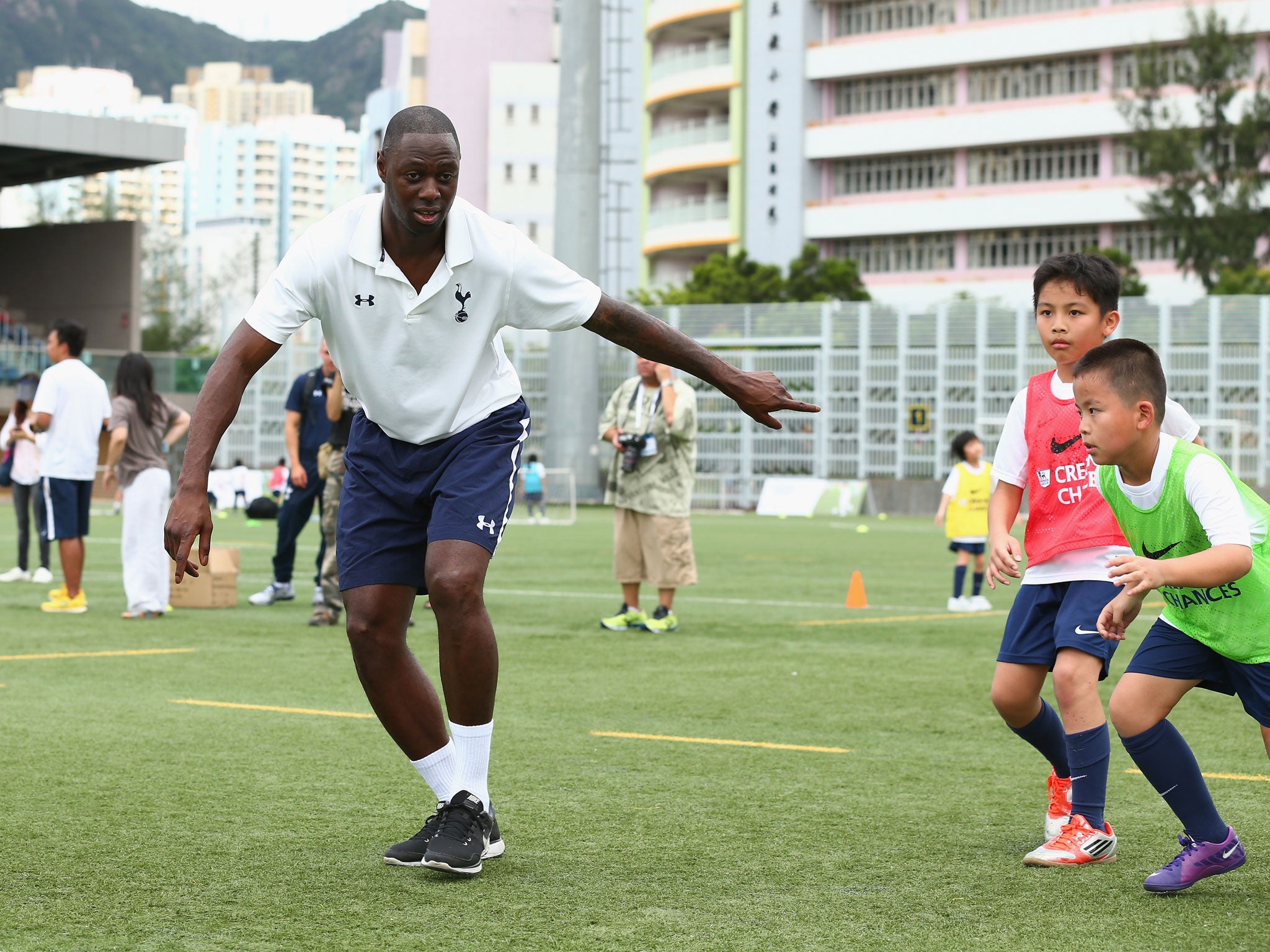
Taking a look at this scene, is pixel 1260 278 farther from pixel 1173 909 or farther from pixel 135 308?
pixel 1173 909

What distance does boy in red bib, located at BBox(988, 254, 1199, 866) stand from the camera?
5.11 metres

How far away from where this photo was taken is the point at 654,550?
12.3 meters

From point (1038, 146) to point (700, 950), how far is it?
62.4m

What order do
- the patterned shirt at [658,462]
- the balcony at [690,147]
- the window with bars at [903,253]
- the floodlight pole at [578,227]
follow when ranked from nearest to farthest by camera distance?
the patterned shirt at [658,462]
the floodlight pole at [578,227]
the window with bars at [903,253]
the balcony at [690,147]

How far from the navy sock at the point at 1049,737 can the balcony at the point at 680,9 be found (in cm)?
6308

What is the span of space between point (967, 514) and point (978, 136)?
166 feet

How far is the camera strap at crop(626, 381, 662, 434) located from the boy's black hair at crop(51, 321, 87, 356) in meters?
3.88

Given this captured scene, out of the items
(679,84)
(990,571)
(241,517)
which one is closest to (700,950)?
(990,571)

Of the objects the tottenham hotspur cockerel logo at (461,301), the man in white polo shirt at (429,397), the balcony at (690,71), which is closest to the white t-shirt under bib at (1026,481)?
the man in white polo shirt at (429,397)

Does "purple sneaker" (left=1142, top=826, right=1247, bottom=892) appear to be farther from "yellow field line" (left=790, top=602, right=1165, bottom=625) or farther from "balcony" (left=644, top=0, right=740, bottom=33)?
"balcony" (left=644, top=0, right=740, bottom=33)

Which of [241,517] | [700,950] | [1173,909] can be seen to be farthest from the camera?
[241,517]

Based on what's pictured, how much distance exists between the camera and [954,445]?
15.2 meters

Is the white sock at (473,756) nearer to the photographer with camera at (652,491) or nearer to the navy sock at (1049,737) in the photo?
the navy sock at (1049,737)

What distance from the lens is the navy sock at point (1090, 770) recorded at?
5.04m
